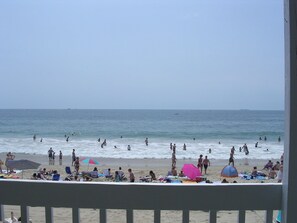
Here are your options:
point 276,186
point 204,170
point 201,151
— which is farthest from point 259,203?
point 201,151

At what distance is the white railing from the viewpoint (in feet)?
4.26

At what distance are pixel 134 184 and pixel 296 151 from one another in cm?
65

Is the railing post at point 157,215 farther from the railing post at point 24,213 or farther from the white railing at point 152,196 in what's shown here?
the railing post at point 24,213

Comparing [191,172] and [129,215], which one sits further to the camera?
[191,172]

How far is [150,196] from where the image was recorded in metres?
1.30

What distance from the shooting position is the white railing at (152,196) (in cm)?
Answer: 130

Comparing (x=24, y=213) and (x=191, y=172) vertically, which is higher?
(x=24, y=213)

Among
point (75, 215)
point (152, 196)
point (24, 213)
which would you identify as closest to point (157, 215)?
point (152, 196)

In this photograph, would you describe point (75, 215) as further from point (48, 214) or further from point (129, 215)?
point (129, 215)

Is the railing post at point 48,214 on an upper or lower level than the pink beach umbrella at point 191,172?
upper

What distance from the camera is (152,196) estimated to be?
130 centimetres

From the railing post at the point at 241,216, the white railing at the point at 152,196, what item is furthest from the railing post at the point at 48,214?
the railing post at the point at 241,216

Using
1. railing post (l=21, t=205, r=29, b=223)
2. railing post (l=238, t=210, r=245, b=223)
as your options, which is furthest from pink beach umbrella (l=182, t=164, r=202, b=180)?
railing post (l=21, t=205, r=29, b=223)

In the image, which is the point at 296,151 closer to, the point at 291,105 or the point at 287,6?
the point at 291,105
